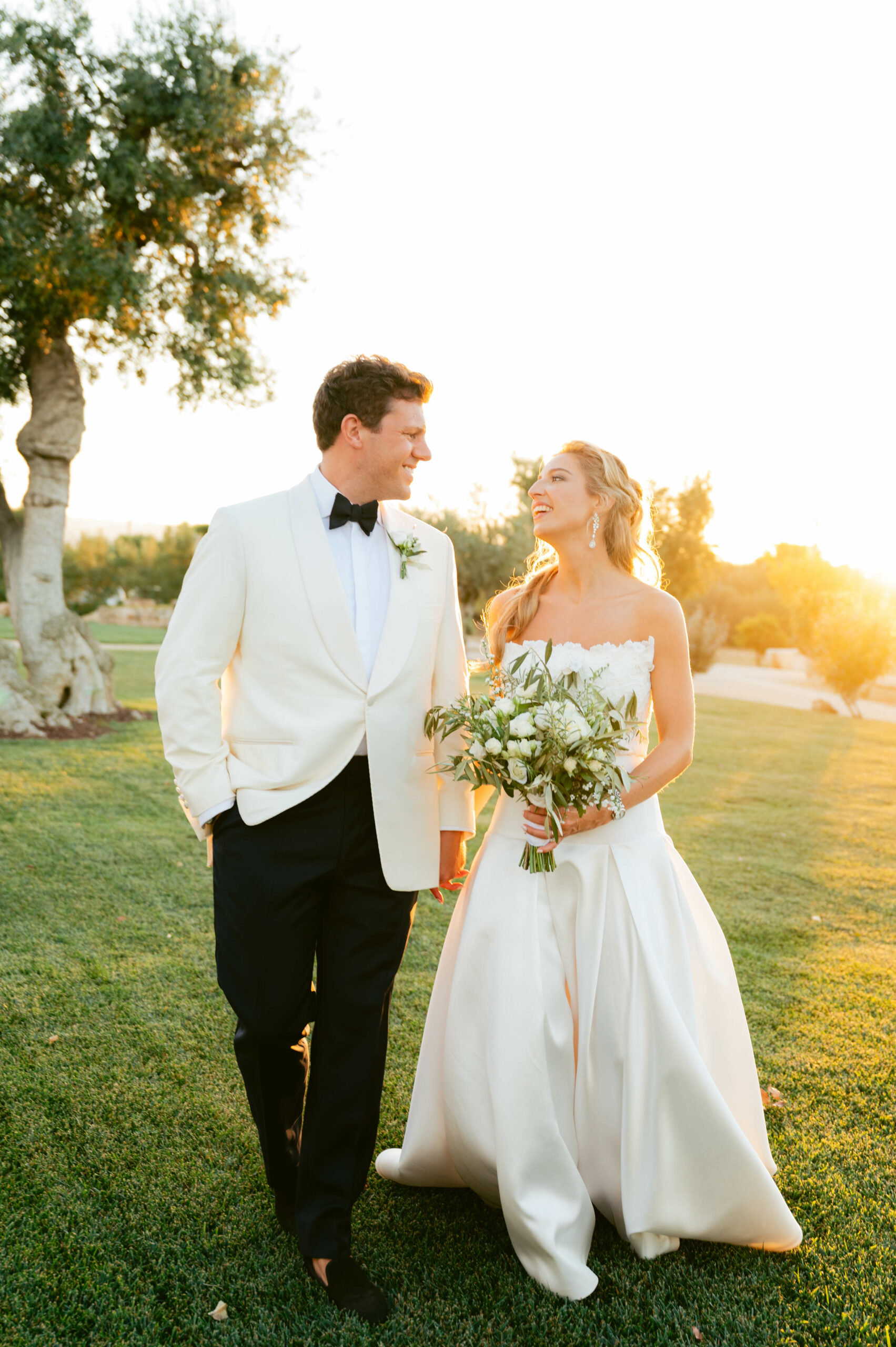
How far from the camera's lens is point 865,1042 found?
14.7ft

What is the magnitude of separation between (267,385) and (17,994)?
10.2 metres

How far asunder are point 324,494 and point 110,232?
10.4m

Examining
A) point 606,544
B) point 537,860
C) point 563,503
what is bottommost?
point 537,860

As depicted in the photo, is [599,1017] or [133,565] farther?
[133,565]

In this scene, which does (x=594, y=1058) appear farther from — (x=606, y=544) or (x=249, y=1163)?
(x=606, y=544)

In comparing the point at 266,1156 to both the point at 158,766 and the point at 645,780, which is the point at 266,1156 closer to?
the point at 645,780

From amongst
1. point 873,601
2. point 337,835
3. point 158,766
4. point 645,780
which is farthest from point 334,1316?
point 873,601

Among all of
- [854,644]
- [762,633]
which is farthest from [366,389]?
[762,633]

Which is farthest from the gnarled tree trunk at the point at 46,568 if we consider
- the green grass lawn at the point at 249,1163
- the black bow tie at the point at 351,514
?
the black bow tie at the point at 351,514

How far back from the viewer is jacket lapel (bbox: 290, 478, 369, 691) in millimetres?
2617

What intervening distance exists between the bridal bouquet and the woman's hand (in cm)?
4

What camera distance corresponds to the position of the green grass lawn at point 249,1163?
2.52 m

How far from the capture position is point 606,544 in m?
3.31

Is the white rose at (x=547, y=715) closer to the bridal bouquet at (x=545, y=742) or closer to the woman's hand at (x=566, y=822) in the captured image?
the bridal bouquet at (x=545, y=742)
